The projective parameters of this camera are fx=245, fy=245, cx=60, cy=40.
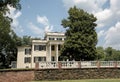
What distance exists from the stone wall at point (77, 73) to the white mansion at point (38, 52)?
20794 millimetres

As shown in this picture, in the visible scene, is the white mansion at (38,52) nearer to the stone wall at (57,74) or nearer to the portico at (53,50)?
the portico at (53,50)

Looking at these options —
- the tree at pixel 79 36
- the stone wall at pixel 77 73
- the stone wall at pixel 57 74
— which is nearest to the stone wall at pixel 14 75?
the stone wall at pixel 57 74

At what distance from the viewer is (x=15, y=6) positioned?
3030 cm

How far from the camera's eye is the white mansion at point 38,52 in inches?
1931

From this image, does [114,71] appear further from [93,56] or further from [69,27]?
[69,27]

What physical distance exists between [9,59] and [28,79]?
3614cm

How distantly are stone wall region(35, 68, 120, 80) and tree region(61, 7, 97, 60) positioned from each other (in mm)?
12285

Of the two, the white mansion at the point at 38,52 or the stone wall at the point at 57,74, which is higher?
the white mansion at the point at 38,52

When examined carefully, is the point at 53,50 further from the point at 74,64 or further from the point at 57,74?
the point at 57,74

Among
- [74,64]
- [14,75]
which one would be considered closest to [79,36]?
[74,64]

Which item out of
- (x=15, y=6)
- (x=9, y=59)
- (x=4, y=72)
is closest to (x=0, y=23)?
(x=15, y=6)

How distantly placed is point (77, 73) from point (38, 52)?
2265 cm

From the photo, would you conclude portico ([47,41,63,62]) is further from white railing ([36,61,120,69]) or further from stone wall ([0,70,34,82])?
stone wall ([0,70,34,82])

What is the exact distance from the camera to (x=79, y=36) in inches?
1625
